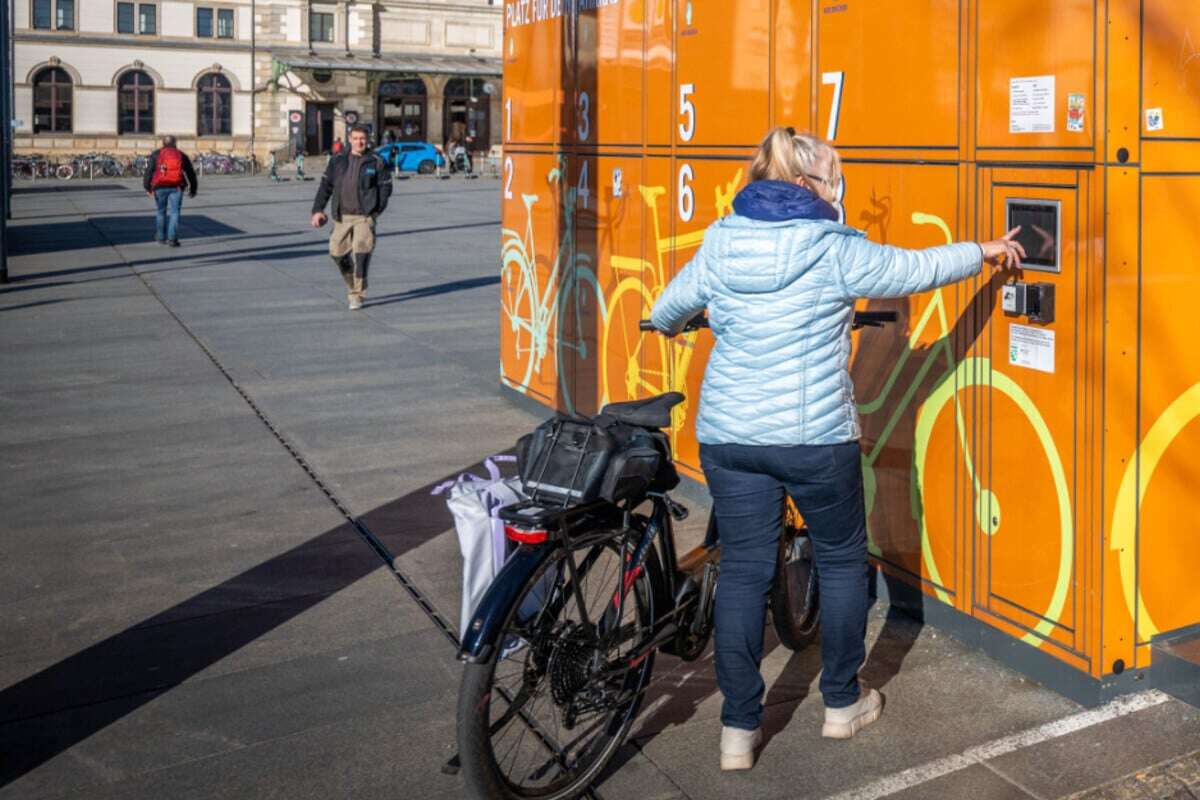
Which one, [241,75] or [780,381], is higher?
[241,75]

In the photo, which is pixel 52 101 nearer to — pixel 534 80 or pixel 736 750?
pixel 534 80

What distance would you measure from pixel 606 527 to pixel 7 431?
621 cm

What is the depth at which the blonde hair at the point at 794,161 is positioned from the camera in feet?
13.6

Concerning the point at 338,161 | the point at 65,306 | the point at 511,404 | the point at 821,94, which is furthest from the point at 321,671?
the point at 65,306

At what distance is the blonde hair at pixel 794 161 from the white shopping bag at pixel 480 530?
129 cm

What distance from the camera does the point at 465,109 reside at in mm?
67812

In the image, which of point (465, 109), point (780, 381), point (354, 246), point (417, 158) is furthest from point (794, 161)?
point (465, 109)

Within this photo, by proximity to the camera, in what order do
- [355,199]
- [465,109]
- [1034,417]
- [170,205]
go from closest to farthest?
[1034,417]
[355,199]
[170,205]
[465,109]

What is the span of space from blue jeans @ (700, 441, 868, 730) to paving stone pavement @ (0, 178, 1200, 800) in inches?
13.0

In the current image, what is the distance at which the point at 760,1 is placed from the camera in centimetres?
612

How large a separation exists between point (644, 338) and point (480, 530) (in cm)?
301

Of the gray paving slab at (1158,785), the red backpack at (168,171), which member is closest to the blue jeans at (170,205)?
the red backpack at (168,171)

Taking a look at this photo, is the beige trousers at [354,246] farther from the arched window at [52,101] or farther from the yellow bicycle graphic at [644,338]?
the arched window at [52,101]

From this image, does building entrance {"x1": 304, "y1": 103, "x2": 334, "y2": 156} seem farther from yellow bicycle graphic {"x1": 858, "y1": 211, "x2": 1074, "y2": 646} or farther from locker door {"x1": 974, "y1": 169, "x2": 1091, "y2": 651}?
locker door {"x1": 974, "y1": 169, "x2": 1091, "y2": 651}
